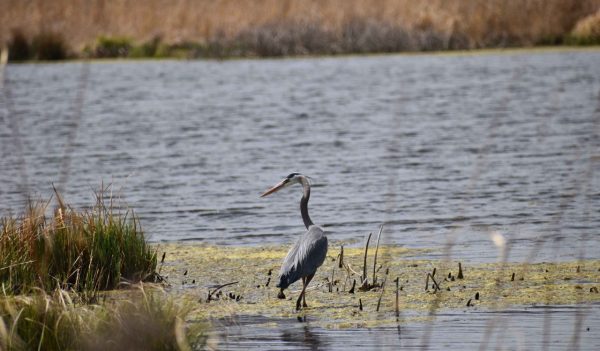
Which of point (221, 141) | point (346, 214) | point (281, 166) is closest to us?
point (346, 214)

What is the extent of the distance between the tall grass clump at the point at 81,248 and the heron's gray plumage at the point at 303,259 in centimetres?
117

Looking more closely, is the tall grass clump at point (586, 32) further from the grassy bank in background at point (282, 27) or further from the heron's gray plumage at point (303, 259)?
the heron's gray plumage at point (303, 259)

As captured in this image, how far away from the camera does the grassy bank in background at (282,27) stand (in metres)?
32.2

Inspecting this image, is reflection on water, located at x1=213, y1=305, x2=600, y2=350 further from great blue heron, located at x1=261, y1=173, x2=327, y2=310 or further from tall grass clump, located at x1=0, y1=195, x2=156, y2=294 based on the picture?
tall grass clump, located at x1=0, y1=195, x2=156, y2=294

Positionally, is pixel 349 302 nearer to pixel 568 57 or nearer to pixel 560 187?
Answer: pixel 560 187

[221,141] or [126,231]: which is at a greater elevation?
[126,231]

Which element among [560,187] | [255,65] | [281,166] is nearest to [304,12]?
[255,65]

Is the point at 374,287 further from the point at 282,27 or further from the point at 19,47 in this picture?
the point at 19,47

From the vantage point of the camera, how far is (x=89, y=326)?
6.11 metres

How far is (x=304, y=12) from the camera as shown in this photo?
120 ft

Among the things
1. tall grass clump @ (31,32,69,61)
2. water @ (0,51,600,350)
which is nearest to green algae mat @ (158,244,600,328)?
water @ (0,51,600,350)

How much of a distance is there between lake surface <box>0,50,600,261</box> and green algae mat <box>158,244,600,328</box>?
435 mm

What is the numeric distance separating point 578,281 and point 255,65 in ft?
91.1

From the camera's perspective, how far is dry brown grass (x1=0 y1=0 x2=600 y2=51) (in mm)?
32094
